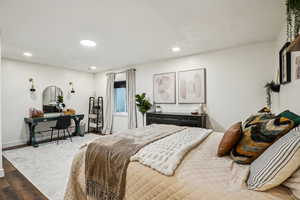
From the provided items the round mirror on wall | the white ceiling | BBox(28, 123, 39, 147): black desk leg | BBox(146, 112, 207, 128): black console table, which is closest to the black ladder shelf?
the round mirror on wall

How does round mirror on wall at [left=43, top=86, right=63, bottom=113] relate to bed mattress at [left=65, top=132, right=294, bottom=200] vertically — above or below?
above

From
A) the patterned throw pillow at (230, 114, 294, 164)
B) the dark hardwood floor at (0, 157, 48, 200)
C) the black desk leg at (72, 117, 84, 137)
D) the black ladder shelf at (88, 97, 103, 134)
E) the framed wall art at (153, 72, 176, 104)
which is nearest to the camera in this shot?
the patterned throw pillow at (230, 114, 294, 164)

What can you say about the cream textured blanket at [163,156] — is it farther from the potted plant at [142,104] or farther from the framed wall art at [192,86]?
the potted plant at [142,104]

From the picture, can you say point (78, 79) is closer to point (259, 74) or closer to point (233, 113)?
point (233, 113)

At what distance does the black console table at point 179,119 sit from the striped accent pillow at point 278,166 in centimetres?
245

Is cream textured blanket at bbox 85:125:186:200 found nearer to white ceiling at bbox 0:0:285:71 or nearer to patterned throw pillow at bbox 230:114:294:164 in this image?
patterned throw pillow at bbox 230:114:294:164

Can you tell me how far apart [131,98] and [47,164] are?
2631mm

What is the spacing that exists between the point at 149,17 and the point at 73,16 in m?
1.00

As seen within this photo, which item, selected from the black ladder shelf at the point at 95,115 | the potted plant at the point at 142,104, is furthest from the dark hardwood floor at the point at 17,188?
the black ladder shelf at the point at 95,115

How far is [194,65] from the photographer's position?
3.73 m

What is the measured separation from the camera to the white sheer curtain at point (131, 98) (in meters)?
4.66

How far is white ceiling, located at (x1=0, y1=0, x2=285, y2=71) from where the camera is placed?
1773 millimetres

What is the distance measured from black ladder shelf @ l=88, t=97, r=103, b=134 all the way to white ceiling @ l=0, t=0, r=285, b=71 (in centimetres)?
262

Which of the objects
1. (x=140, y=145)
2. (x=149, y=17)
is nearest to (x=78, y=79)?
(x=149, y=17)
